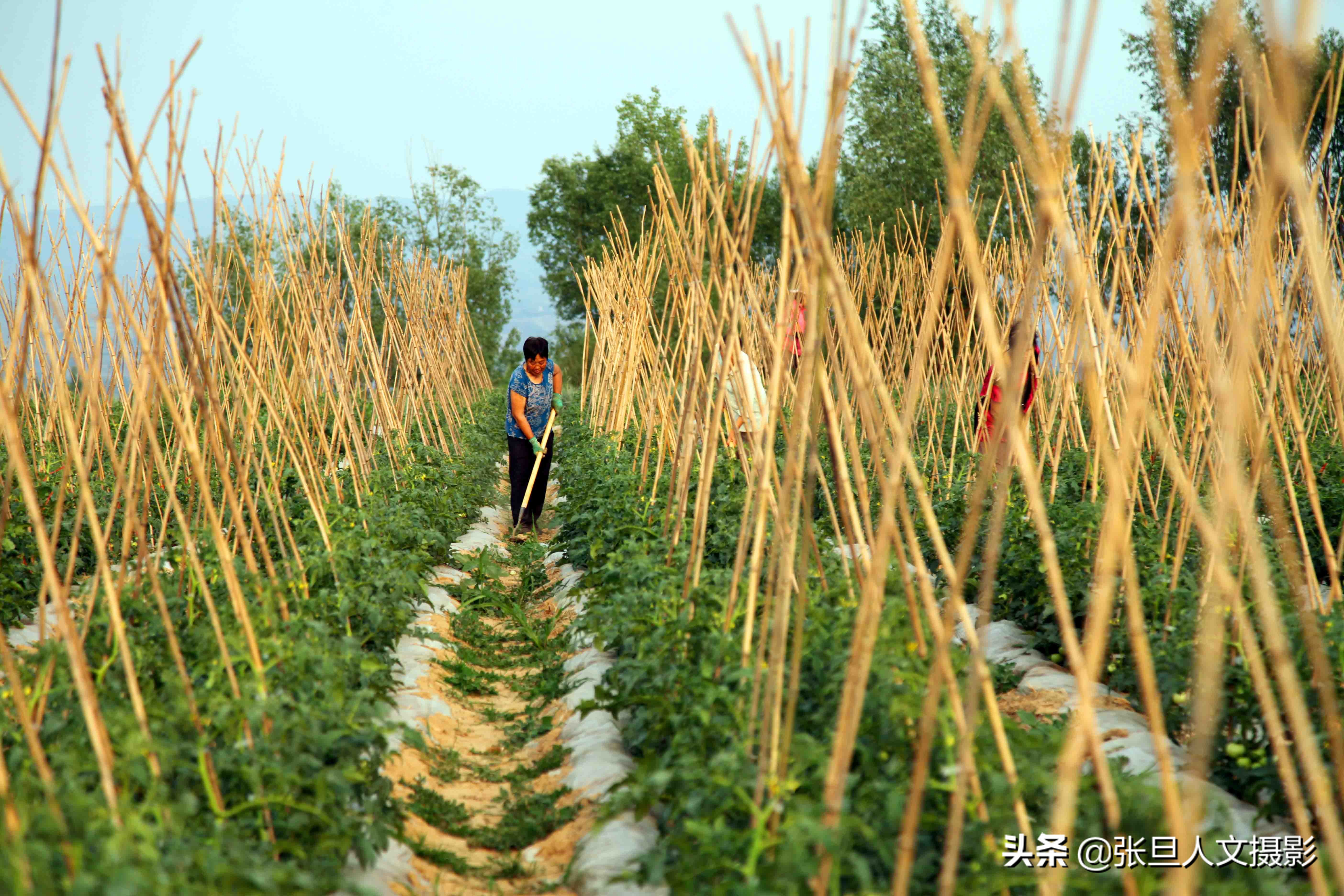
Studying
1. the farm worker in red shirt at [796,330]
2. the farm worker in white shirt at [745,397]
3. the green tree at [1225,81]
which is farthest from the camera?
the green tree at [1225,81]

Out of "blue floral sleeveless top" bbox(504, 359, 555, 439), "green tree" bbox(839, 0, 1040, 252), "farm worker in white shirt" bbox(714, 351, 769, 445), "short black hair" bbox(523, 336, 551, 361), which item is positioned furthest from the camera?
Result: "green tree" bbox(839, 0, 1040, 252)

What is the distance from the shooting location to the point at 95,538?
221 centimetres

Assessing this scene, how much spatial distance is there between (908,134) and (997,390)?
13.2m

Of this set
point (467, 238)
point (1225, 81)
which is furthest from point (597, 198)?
point (1225, 81)

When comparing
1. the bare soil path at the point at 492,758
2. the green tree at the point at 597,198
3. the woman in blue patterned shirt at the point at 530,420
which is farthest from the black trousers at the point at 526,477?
the green tree at the point at 597,198

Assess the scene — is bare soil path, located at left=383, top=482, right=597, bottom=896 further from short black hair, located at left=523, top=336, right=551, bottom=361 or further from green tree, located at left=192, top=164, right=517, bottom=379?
green tree, located at left=192, top=164, right=517, bottom=379

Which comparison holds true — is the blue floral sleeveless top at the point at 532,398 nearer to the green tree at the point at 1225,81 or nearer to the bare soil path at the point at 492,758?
the bare soil path at the point at 492,758

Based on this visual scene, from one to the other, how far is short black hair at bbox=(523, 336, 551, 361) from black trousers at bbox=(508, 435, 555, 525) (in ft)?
1.84

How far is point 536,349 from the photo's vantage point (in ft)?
21.6

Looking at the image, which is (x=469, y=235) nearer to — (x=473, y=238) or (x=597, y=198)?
(x=473, y=238)

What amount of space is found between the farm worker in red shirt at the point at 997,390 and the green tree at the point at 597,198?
17.4 metres

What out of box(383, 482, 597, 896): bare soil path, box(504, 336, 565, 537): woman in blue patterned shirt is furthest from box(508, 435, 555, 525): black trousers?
box(383, 482, 597, 896): bare soil path

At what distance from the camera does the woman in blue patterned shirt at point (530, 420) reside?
6.55 metres

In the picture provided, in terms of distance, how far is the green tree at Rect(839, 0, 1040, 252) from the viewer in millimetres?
16859
